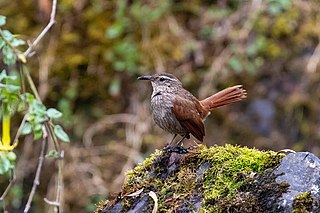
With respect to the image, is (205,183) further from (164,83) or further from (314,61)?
(314,61)

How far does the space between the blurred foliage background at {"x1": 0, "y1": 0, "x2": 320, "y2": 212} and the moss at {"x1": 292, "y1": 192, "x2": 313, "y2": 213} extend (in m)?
4.08

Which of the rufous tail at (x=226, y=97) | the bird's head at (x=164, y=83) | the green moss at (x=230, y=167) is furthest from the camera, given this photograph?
the rufous tail at (x=226, y=97)

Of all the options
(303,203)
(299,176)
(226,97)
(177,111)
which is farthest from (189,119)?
(303,203)

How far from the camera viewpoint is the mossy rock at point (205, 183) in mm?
2810

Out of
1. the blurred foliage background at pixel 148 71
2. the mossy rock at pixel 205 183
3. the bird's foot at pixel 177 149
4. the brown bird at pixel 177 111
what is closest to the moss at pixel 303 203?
the mossy rock at pixel 205 183

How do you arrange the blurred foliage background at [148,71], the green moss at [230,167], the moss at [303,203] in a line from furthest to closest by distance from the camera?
the blurred foliage background at [148,71] → the green moss at [230,167] → the moss at [303,203]

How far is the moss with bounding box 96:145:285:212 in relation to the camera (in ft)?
9.53

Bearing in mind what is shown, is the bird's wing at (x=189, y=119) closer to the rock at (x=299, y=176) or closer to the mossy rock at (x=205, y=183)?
the mossy rock at (x=205, y=183)

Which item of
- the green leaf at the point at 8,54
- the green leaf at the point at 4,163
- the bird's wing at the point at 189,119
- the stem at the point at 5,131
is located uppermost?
the bird's wing at the point at 189,119

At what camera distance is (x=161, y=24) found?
7.34 metres

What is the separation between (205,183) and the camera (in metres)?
3.05

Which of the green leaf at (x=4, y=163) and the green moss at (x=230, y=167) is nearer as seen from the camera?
the green moss at (x=230, y=167)

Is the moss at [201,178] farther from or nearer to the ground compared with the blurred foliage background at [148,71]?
nearer to the ground

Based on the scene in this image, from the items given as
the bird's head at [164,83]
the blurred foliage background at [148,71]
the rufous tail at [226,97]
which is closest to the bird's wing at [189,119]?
the bird's head at [164,83]
